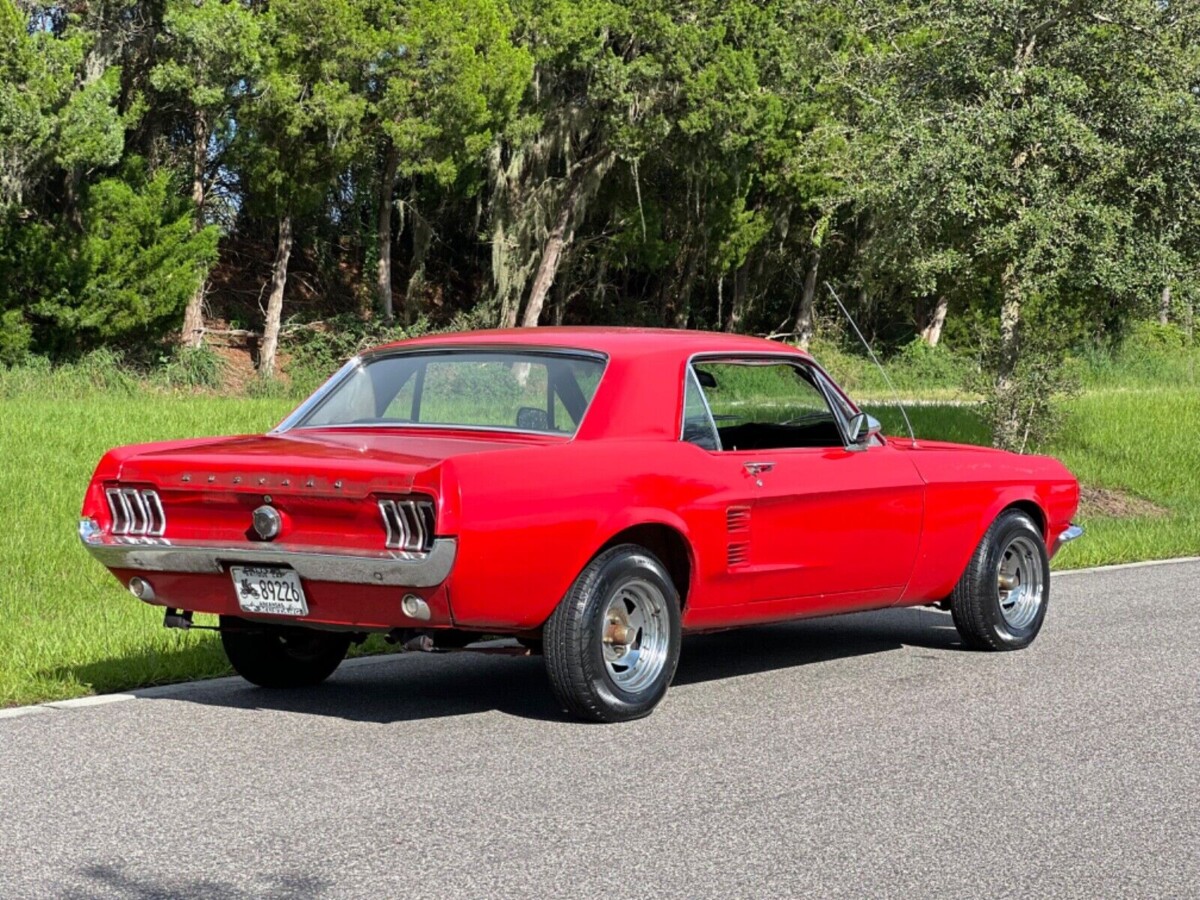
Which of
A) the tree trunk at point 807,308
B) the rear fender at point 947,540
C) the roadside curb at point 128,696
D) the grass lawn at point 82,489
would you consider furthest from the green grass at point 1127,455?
the tree trunk at point 807,308

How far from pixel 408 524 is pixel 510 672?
7.60ft

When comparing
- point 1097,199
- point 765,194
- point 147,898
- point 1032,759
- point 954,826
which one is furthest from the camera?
point 765,194

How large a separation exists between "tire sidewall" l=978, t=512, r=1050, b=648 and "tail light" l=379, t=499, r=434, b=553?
3.73 meters

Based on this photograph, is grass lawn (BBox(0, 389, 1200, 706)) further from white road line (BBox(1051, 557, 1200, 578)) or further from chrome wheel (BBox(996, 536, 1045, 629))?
chrome wheel (BBox(996, 536, 1045, 629))

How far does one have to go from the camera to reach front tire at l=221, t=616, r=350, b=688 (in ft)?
27.3

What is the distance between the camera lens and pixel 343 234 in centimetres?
4991

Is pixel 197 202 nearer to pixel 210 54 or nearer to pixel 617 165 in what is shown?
pixel 210 54

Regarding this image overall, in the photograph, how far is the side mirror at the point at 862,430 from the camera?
8.78 metres

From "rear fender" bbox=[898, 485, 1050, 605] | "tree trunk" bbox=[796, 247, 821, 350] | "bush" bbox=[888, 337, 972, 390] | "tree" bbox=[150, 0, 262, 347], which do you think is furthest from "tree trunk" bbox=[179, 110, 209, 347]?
"rear fender" bbox=[898, 485, 1050, 605]

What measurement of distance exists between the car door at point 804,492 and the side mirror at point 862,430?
0.03m

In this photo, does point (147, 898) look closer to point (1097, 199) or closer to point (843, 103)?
point (1097, 199)

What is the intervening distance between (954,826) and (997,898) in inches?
30.5

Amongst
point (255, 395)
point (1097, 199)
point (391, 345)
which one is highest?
point (1097, 199)

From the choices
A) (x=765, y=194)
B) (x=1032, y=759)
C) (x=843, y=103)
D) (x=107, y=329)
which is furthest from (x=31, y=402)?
(x=765, y=194)
